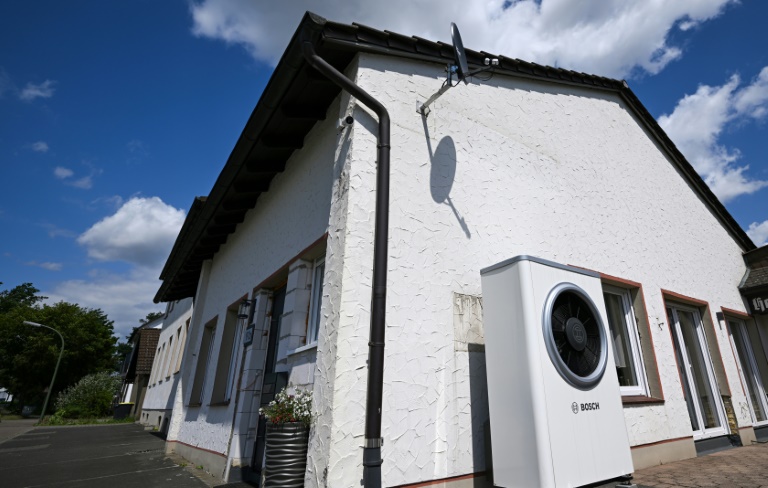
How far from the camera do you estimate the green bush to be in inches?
941

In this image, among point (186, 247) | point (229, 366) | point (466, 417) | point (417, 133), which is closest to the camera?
point (466, 417)

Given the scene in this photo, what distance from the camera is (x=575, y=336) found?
315cm

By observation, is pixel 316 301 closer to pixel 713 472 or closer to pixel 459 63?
pixel 459 63

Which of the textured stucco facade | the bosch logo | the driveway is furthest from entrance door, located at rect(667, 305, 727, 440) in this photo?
the driveway

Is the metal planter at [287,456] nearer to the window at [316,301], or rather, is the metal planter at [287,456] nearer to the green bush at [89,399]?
the window at [316,301]

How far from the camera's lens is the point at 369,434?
9.12 ft

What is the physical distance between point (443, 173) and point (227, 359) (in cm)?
530

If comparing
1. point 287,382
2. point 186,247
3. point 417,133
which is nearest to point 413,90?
point 417,133

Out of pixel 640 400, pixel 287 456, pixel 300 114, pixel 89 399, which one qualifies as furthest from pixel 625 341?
pixel 89 399

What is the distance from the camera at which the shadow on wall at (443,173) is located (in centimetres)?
386

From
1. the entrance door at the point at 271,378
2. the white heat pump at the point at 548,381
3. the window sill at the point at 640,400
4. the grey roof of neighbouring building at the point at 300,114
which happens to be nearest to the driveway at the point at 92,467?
the entrance door at the point at 271,378

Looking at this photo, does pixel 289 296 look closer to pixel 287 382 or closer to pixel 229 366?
pixel 287 382

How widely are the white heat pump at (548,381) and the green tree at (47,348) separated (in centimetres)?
3854

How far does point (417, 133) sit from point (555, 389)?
2523mm
